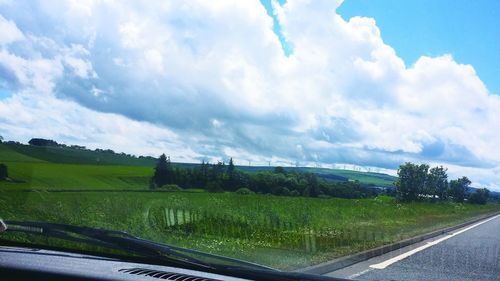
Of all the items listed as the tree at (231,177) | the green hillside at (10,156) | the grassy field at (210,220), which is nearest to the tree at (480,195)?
the grassy field at (210,220)

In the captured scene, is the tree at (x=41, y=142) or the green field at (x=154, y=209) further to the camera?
the green field at (x=154, y=209)

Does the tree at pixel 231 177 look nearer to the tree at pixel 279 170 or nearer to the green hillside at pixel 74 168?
the green hillside at pixel 74 168

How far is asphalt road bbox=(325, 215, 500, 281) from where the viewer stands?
361 inches

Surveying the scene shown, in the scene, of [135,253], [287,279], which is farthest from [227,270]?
[135,253]

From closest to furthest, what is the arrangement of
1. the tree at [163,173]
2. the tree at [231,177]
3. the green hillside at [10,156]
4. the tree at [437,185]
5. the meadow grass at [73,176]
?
the green hillside at [10,156] < the meadow grass at [73,176] < the tree at [163,173] < the tree at [231,177] < the tree at [437,185]

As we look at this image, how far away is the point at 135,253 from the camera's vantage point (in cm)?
434

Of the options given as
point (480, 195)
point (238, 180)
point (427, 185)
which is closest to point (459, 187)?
point (427, 185)

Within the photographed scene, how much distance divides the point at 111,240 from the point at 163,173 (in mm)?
6270

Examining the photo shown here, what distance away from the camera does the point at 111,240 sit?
444cm

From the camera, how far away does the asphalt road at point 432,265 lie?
30.1 feet

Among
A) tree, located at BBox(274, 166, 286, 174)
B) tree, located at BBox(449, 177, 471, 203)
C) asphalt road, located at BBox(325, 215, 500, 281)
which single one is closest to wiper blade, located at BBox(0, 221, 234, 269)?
asphalt road, located at BBox(325, 215, 500, 281)

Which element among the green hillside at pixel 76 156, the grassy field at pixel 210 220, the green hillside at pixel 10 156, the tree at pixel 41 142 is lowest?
the grassy field at pixel 210 220

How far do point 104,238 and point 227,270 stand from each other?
1.17 metres

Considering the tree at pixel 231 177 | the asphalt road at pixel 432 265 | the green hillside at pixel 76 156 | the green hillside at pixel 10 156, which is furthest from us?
the tree at pixel 231 177
